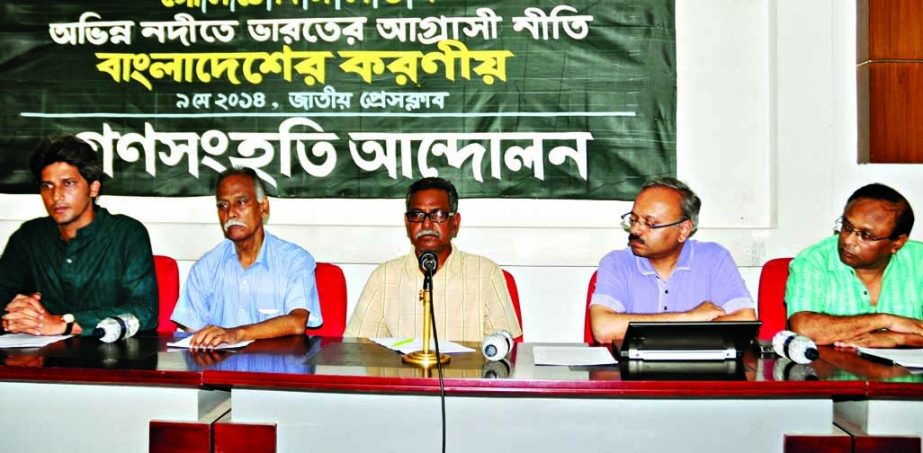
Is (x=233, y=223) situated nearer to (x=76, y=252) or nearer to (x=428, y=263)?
(x=76, y=252)

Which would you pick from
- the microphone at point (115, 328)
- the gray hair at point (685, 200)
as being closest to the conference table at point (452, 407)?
the microphone at point (115, 328)

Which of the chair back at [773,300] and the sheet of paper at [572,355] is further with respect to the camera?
the chair back at [773,300]

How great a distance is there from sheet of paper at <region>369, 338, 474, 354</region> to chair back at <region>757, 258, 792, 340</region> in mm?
1359

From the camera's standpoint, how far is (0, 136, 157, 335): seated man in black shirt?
3.20m

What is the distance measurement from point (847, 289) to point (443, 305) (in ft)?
4.87

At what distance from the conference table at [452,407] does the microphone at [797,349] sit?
47 mm

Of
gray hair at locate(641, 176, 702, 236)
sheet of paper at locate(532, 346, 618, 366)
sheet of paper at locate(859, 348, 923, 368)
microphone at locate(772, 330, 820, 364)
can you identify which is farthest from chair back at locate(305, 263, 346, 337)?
sheet of paper at locate(859, 348, 923, 368)

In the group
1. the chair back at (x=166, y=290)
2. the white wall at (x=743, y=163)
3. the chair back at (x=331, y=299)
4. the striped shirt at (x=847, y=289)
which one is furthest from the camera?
the white wall at (x=743, y=163)

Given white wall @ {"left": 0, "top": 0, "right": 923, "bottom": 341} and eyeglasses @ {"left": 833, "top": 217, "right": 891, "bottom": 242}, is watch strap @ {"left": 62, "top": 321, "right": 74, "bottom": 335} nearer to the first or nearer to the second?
white wall @ {"left": 0, "top": 0, "right": 923, "bottom": 341}

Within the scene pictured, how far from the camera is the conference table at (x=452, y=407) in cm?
214

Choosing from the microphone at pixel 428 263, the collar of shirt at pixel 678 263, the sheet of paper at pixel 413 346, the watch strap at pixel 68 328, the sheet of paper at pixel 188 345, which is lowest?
the sheet of paper at pixel 413 346

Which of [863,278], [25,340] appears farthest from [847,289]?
[25,340]

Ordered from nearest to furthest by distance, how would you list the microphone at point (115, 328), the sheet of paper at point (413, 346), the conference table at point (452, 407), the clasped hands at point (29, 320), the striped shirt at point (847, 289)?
the conference table at point (452, 407)
the sheet of paper at point (413, 346)
the microphone at point (115, 328)
the clasped hands at point (29, 320)
the striped shirt at point (847, 289)

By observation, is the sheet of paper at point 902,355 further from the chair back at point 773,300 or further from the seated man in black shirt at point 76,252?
the seated man in black shirt at point 76,252
